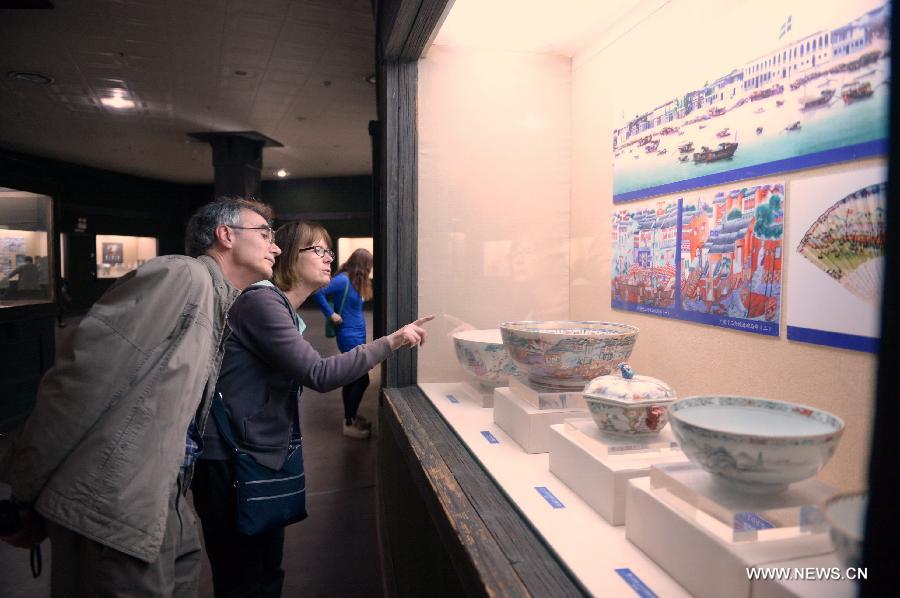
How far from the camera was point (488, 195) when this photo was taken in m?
2.13

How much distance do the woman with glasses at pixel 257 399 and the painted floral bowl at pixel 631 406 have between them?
80 centimetres

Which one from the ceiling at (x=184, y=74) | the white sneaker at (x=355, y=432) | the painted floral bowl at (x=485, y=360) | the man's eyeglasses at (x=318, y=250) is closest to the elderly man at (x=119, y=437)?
the man's eyeglasses at (x=318, y=250)

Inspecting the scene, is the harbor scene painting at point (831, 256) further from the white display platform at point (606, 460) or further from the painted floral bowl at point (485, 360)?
the painted floral bowl at point (485, 360)

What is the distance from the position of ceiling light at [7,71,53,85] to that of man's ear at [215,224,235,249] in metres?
6.75

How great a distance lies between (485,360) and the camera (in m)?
1.78

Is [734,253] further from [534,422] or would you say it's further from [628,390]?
[534,422]

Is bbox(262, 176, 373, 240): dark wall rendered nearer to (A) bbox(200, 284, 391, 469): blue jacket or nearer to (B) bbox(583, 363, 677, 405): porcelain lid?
(A) bbox(200, 284, 391, 469): blue jacket

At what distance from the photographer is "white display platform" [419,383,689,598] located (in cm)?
80

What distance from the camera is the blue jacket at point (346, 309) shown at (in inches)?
172

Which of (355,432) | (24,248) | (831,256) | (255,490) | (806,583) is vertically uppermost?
(24,248)

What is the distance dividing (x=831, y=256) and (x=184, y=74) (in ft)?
23.3

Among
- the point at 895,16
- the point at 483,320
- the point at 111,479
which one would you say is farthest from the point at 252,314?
the point at 895,16

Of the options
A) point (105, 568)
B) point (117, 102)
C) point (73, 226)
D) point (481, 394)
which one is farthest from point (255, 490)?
point (73, 226)

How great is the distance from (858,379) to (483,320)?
1291 millimetres
